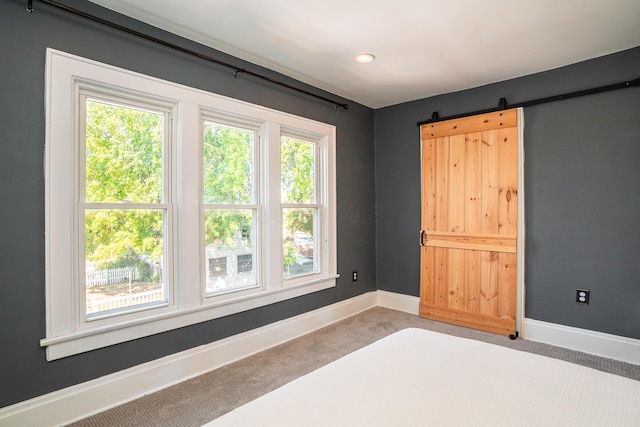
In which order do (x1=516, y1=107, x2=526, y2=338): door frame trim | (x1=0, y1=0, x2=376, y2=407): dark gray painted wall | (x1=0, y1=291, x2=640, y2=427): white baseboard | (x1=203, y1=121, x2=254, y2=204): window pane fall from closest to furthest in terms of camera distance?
(x1=0, y1=0, x2=376, y2=407): dark gray painted wall
(x1=0, y1=291, x2=640, y2=427): white baseboard
(x1=203, y1=121, x2=254, y2=204): window pane
(x1=516, y1=107, x2=526, y2=338): door frame trim

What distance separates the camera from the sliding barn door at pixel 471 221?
3354 mm

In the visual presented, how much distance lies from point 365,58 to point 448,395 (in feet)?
8.37

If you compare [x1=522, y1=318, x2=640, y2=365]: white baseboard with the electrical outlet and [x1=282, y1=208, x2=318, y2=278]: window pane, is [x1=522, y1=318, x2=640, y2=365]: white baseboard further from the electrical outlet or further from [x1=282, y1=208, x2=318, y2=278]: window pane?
[x1=282, y1=208, x2=318, y2=278]: window pane

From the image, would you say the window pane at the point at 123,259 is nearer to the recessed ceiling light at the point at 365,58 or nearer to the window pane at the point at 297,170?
the window pane at the point at 297,170

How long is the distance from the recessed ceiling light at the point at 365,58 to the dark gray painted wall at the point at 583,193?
139 centimetres

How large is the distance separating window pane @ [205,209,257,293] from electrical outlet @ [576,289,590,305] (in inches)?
112

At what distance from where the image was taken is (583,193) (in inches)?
117

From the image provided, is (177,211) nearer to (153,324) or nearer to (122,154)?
(122,154)

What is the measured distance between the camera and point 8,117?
1.82 m

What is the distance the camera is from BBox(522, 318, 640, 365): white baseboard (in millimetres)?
2756

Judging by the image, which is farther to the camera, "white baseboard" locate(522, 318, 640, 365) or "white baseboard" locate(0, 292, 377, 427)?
"white baseboard" locate(522, 318, 640, 365)

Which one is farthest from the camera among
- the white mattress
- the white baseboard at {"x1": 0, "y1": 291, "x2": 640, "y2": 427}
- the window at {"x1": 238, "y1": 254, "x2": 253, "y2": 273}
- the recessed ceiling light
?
the window at {"x1": 238, "y1": 254, "x2": 253, "y2": 273}

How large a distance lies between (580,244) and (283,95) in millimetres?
2954

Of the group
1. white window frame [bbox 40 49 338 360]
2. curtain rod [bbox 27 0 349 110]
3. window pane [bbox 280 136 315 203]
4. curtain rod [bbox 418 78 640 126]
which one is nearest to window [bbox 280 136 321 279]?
window pane [bbox 280 136 315 203]
